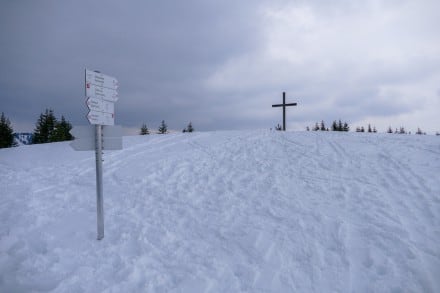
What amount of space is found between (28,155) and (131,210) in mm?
9992

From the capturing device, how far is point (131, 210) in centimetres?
Answer: 776

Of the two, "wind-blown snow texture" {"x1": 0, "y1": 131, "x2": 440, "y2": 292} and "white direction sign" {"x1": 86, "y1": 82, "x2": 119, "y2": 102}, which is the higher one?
"white direction sign" {"x1": 86, "y1": 82, "x2": 119, "y2": 102}

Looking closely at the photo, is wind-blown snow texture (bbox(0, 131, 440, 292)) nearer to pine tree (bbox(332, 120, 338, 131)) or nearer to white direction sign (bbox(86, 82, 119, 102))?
white direction sign (bbox(86, 82, 119, 102))

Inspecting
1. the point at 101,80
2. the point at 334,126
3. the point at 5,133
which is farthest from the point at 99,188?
the point at 334,126

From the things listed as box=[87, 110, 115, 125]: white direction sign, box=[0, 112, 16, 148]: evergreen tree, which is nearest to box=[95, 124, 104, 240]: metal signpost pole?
box=[87, 110, 115, 125]: white direction sign

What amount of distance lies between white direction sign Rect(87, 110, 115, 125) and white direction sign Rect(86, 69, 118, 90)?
0.63 m

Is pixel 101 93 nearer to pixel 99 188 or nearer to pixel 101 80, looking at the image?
pixel 101 80

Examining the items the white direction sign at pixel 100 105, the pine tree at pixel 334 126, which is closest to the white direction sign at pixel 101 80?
the white direction sign at pixel 100 105

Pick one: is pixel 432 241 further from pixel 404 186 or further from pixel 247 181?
pixel 247 181

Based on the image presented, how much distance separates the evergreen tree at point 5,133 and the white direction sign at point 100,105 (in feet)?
150

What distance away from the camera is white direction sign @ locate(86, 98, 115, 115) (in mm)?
6043


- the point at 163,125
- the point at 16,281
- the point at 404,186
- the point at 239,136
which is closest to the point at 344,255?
the point at 404,186

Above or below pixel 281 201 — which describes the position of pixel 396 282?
below

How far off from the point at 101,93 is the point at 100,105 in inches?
10.8
